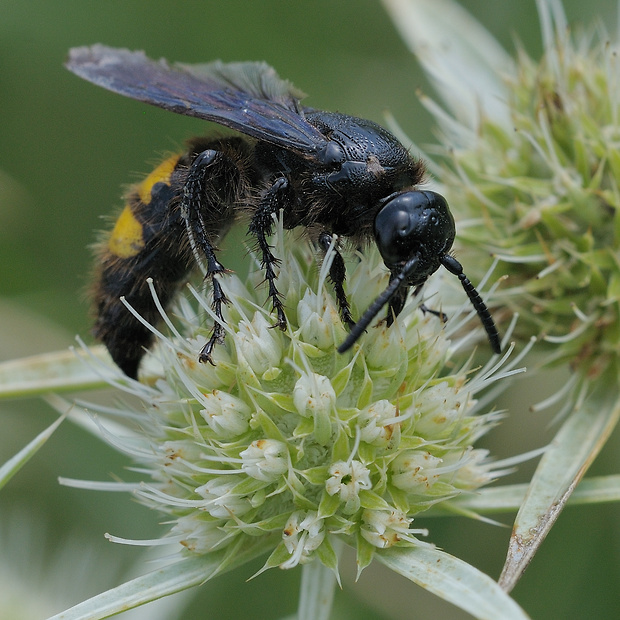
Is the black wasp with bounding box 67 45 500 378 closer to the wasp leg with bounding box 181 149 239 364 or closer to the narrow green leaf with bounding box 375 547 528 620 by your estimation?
the wasp leg with bounding box 181 149 239 364

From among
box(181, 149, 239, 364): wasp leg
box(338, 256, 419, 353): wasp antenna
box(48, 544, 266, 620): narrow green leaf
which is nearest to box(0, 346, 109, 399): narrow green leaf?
box(181, 149, 239, 364): wasp leg

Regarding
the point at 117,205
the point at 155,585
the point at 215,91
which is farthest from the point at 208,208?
the point at 117,205

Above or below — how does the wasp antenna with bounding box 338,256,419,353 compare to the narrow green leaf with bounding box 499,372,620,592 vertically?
above

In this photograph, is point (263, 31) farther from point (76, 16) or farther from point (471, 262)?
point (471, 262)

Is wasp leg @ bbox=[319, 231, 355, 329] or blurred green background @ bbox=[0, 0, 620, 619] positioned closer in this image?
wasp leg @ bbox=[319, 231, 355, 329]

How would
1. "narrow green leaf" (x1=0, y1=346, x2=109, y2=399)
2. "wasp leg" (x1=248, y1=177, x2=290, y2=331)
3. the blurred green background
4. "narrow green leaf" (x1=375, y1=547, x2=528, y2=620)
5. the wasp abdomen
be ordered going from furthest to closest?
the blurred green background
"narrow green leaf" (x1=0, y1=346, x2=109, y2=399)
the wasp abdomen
"wasp leg" (x1=248, y1=177, x2=290, y2=331)
"narrow green leaf" (x1=375, y1=547, x2=528, y2=620)

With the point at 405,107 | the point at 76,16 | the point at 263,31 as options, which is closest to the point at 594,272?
the point at 405,107

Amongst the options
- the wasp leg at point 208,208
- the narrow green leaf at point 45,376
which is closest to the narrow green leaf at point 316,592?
the wasp leg at point 208,208
